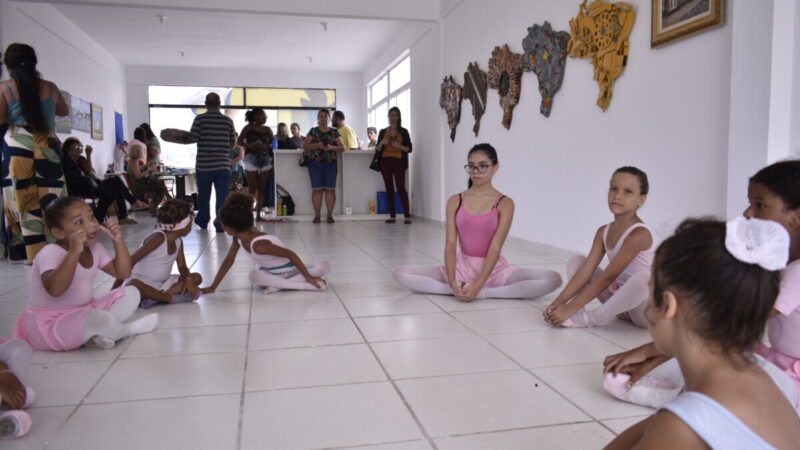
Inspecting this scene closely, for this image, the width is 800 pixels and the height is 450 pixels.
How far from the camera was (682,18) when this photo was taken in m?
3.01

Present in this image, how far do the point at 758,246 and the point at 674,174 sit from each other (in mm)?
2529

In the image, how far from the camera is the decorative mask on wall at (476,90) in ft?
19.0

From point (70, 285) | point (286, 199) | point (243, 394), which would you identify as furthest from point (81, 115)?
point (243, 394)

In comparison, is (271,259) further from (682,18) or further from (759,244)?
(759,244)

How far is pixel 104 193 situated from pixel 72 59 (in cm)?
298

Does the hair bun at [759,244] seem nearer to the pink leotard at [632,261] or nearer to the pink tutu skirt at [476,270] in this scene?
the pink leotard at [632,261]

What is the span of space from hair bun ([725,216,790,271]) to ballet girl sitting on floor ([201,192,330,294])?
100.0 inches

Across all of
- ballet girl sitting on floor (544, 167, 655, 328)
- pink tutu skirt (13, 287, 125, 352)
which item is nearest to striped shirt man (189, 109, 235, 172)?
pink tutu skirt (13, 287, 125, 352)

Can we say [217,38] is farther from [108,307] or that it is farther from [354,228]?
[108,307]

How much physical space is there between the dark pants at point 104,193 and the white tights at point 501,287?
4833mm

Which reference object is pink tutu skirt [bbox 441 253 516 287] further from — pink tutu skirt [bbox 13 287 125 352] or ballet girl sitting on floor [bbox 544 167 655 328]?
pink tutu skirt [bbox 13 287 125 352]

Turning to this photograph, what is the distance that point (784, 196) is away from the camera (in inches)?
56.0

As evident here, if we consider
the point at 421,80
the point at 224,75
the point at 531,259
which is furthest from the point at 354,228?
the point at 224,75

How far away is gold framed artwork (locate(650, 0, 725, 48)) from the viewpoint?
2787 mm
